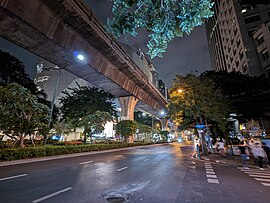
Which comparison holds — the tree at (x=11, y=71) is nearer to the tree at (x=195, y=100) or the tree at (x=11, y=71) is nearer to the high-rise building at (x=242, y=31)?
the tree at (x=195, y=100)

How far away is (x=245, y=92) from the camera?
24.1m

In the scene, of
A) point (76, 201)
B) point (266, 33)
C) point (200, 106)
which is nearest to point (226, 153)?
point (200, 106)

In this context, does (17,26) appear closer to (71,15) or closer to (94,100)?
(71,15)

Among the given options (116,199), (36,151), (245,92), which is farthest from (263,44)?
(36,151)

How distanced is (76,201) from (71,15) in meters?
13.3

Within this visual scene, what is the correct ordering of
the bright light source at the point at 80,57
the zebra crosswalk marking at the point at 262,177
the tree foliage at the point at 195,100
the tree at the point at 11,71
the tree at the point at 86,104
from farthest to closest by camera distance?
the tree at the point at 86,104
the tree at the point at 11,71
the tree foliage at the point at 195,100
the bright light source at the point at 80,57
the zebra crosswalk marking at the point at 262,177

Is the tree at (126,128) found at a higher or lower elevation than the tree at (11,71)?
lower

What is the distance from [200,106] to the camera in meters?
16.9

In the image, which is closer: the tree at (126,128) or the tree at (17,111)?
the tree at (17,111)

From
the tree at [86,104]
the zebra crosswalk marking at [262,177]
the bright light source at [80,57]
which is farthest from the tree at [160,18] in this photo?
the tree at [86,104]

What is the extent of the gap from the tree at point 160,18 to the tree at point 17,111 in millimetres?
11491

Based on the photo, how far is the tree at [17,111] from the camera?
12.3 m

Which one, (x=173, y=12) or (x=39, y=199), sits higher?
(x=173, y=12)

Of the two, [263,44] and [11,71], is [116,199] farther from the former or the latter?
[263,44]
